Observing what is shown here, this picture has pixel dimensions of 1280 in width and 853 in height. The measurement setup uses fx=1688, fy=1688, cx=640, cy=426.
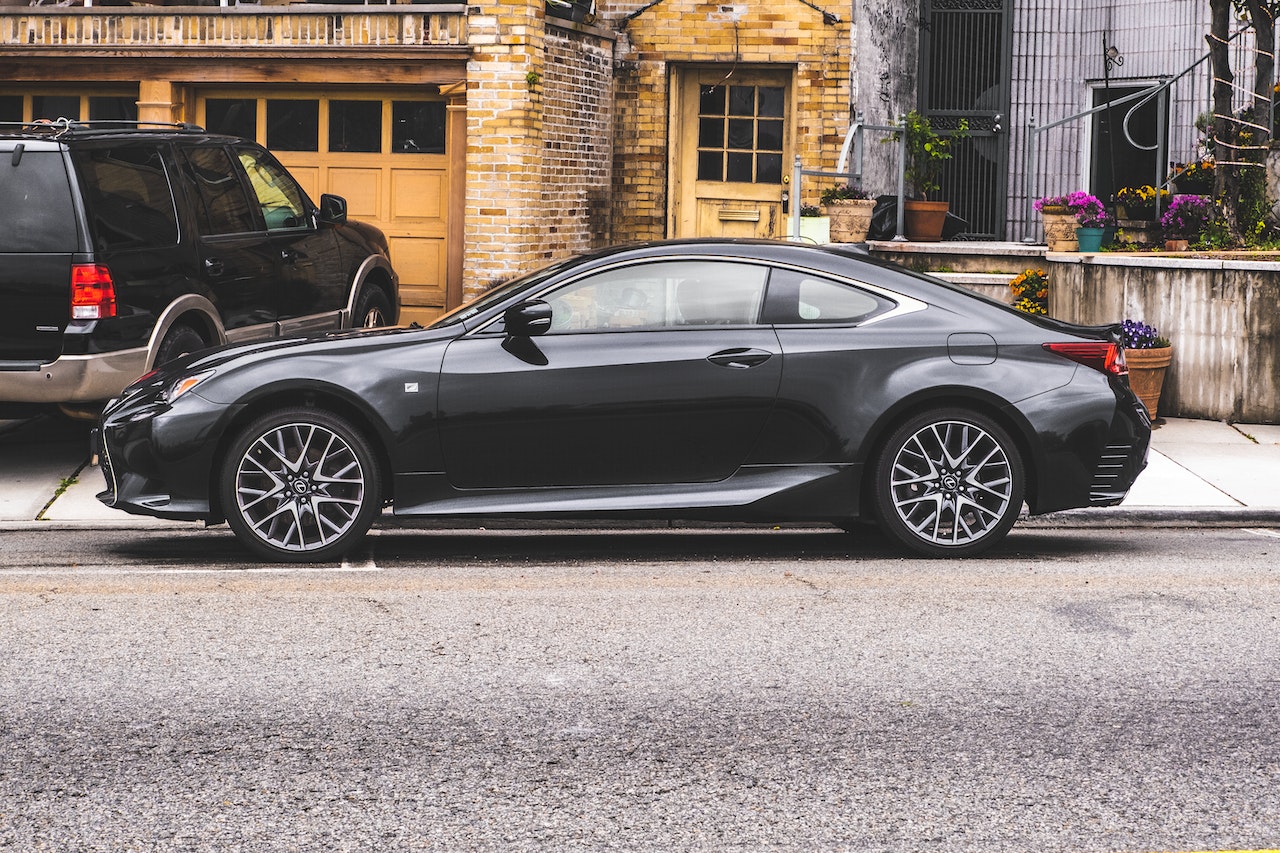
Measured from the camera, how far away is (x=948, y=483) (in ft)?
26.3

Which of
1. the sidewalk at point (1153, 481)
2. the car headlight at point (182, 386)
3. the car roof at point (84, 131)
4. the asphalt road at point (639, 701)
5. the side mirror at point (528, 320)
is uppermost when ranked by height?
the car roof at point (84, 131)

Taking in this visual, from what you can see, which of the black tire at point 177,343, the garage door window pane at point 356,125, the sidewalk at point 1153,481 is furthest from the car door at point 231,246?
the garage door window pane at point 356,125

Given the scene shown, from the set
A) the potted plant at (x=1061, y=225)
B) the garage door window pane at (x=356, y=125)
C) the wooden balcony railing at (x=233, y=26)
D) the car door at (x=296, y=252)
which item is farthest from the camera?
the garage door window pane at (x=356, y=125)

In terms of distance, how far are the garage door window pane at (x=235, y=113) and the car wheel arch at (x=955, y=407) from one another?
10831 mm

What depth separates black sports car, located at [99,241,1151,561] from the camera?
777cm

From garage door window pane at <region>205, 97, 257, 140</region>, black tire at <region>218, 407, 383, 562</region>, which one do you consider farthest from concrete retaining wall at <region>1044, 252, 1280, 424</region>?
garage door window pane at <region>205, 97, 257, 140</region>

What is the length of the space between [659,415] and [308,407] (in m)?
1.63

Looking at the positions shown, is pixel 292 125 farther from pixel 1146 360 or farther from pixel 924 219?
pixel 1146 360

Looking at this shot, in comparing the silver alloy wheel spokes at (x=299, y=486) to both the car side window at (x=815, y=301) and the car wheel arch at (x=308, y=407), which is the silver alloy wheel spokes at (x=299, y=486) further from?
the car side window at (x=815, y=301)

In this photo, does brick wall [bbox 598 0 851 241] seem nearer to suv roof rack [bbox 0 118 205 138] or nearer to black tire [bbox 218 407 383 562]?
suv roof rack [bbox 0 118 205 138]

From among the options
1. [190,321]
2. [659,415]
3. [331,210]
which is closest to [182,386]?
[659,415]

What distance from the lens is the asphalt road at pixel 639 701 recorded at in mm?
4621

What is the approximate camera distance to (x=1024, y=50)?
18141 mm

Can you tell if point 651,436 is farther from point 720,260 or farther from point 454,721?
point 454,721
